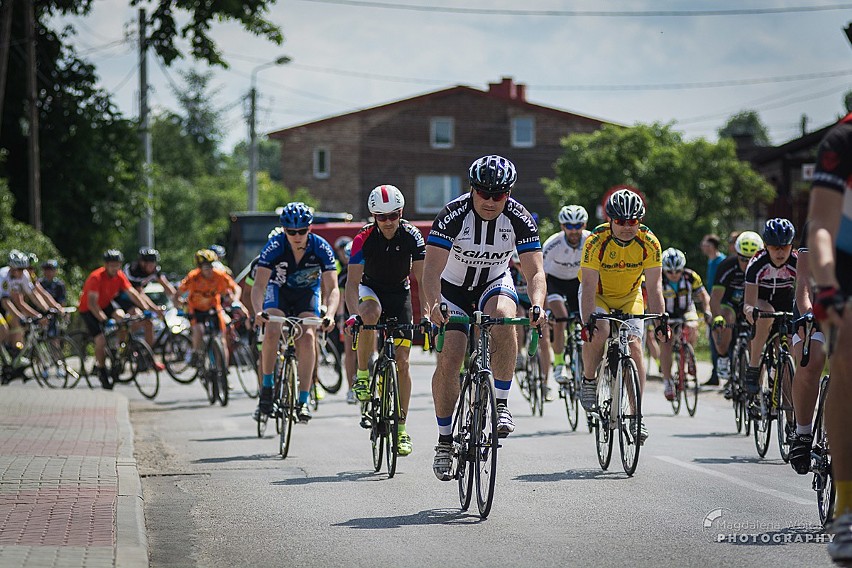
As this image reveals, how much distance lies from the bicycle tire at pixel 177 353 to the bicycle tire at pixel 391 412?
10134 millimetres

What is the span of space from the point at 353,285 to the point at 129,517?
3.89 meters

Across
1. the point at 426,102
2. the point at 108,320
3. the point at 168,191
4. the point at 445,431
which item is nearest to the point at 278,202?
the point at 168,191

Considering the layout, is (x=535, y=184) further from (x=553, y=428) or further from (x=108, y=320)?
(x=553, y=428)

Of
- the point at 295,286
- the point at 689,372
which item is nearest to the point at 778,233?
the point at 295,286

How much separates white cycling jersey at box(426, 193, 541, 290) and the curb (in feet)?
7.96

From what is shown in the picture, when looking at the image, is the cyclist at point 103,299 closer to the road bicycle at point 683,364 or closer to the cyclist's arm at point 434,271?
the road bicycle at point 683,364

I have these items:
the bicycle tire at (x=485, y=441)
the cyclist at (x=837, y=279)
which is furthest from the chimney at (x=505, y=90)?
the cyclist at (x=837, y=279)

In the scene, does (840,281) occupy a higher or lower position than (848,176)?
lower

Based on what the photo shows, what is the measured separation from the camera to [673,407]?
1483cm

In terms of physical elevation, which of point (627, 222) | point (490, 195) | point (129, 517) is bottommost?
point (129, 517)

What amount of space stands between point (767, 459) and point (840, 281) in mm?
5590

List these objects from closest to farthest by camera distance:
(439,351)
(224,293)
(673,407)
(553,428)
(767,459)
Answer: (439,351)
(767,459)
(553,428)
(673,407)
(224,293)

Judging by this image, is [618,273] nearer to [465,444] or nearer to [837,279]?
[465,444]

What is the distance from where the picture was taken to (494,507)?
320 inches
